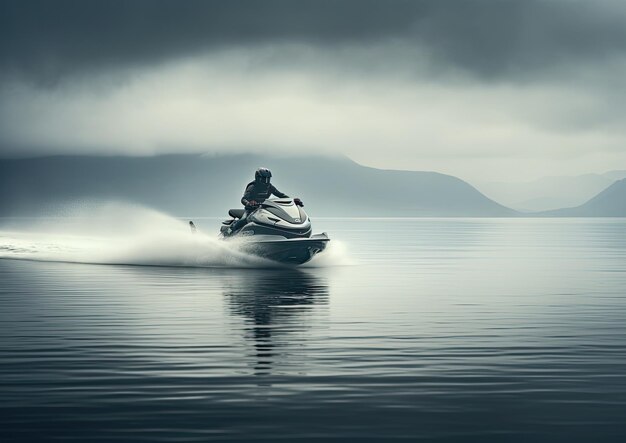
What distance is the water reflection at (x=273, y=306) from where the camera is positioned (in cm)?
1688

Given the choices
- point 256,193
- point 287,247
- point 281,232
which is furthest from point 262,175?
point 287,247

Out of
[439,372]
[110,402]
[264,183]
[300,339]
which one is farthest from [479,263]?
[110,402]

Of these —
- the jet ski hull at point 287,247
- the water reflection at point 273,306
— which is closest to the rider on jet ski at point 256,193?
the jet ski hull at point 287,247

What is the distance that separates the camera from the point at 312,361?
15406 mm

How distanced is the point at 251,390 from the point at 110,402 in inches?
69.4

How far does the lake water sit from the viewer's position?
11000 millimetres

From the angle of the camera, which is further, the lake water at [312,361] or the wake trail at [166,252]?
the wake trail at [166,252]

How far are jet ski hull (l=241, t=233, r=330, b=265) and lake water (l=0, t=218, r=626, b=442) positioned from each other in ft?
12.7

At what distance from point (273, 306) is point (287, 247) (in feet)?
42.4

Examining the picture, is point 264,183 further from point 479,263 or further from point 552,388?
point 552,388

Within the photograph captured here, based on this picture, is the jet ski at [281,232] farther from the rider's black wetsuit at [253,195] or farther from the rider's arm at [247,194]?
the rider's arm at [247,194]

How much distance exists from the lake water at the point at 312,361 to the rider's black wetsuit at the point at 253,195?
4680 millimetres

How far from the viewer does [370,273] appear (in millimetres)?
38000

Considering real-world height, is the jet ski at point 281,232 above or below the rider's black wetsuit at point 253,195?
below
